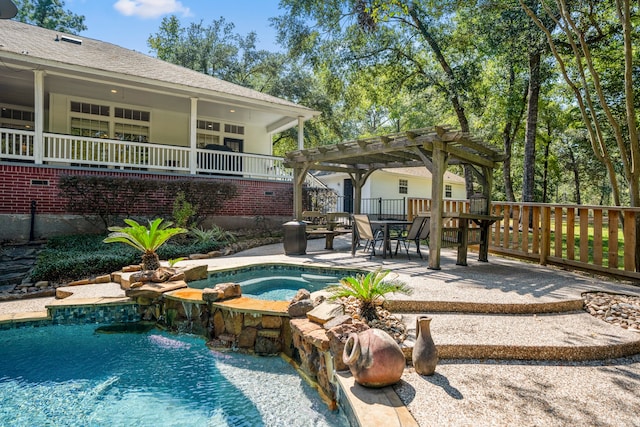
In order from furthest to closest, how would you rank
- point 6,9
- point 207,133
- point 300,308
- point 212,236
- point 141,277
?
1. point 207,133
2. point 212,236
3. point 141,277
4. point 300,308
5. point 6,9

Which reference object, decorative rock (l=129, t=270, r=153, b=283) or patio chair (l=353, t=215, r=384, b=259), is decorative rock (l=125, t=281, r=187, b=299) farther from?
patio chair (l=353, t=215, r=384, b=259)

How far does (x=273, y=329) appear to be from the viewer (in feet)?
13.5

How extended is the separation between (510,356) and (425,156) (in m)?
4.10

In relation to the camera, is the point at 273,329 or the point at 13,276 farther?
the point at 13,276

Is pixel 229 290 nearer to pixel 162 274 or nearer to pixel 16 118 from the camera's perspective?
pixel 162 274

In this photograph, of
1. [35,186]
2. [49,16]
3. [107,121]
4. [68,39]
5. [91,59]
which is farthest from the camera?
[49,16]

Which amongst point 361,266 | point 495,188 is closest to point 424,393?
point 361,266

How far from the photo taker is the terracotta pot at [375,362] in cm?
247

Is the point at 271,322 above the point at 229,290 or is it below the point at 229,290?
below

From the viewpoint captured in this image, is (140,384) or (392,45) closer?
(140,384)

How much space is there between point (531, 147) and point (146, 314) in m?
12.7

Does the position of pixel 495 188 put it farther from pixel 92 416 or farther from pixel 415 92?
pixel 92 416

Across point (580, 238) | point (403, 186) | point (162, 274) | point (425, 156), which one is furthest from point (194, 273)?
point (403, 186)

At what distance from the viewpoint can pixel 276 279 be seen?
6.28 meters
